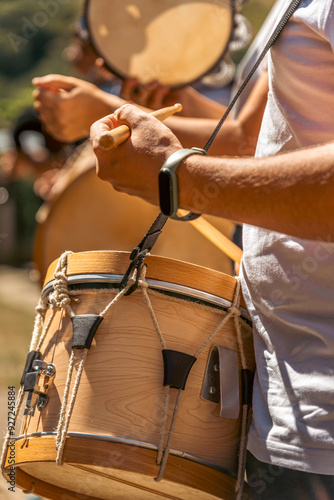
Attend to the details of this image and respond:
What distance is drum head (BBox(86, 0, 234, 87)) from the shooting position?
198 cm

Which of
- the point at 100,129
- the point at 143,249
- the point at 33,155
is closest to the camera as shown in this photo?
the point at 100,129

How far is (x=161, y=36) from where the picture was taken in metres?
2.05

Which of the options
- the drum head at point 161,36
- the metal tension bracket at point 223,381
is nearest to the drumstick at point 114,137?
the metal tension bracket at point 223,381

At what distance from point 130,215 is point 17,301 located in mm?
3709

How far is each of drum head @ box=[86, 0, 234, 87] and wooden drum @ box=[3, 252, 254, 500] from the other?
1.09 m

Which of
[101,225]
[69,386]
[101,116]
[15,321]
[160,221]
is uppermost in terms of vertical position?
[15,321]

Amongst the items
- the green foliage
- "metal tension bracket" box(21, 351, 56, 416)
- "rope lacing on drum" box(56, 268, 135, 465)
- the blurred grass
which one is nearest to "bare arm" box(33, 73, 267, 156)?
"rope lacing on drum" box(56, 268, 135, 465)

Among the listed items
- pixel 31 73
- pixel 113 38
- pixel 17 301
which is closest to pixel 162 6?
pixel 113 38

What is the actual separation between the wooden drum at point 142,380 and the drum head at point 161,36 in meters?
1.09

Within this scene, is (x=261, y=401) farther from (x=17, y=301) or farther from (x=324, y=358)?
(x=17, y=301)

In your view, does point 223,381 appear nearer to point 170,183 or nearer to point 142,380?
point 142,380

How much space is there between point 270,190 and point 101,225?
1.41 metres

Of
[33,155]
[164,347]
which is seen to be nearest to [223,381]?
[164,347]

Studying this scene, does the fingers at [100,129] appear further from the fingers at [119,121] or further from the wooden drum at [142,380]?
the wooden drum at [142,380]
